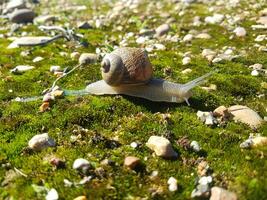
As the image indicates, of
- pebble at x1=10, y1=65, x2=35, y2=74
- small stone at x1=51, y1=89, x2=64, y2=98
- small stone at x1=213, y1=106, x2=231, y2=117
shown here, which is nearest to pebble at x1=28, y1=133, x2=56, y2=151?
small stone at x1=51, y1=89, x2=64, y2=98

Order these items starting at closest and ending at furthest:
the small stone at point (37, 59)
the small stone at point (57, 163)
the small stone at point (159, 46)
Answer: the small stone at point (57, 163), the small stone at point (37, 59), the small stone at point (159, 46)

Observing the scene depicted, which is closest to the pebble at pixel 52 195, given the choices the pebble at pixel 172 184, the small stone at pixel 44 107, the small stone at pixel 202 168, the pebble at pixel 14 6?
the pebble at pixel 172 184

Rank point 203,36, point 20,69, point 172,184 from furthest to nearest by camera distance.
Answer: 1. point 203,36
2. point 20,69
3. point 172,184

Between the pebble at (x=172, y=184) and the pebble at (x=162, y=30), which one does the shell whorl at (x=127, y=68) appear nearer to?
the pebble at (x=172, y=184)

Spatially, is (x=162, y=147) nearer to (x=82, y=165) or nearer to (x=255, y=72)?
(x=82, y=165)

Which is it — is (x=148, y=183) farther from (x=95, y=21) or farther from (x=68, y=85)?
(x=95, y=21)

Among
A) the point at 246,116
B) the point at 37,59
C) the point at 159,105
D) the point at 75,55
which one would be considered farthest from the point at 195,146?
the point at 37,59

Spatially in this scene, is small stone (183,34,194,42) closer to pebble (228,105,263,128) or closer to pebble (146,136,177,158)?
pebble (228,105,263,128)
